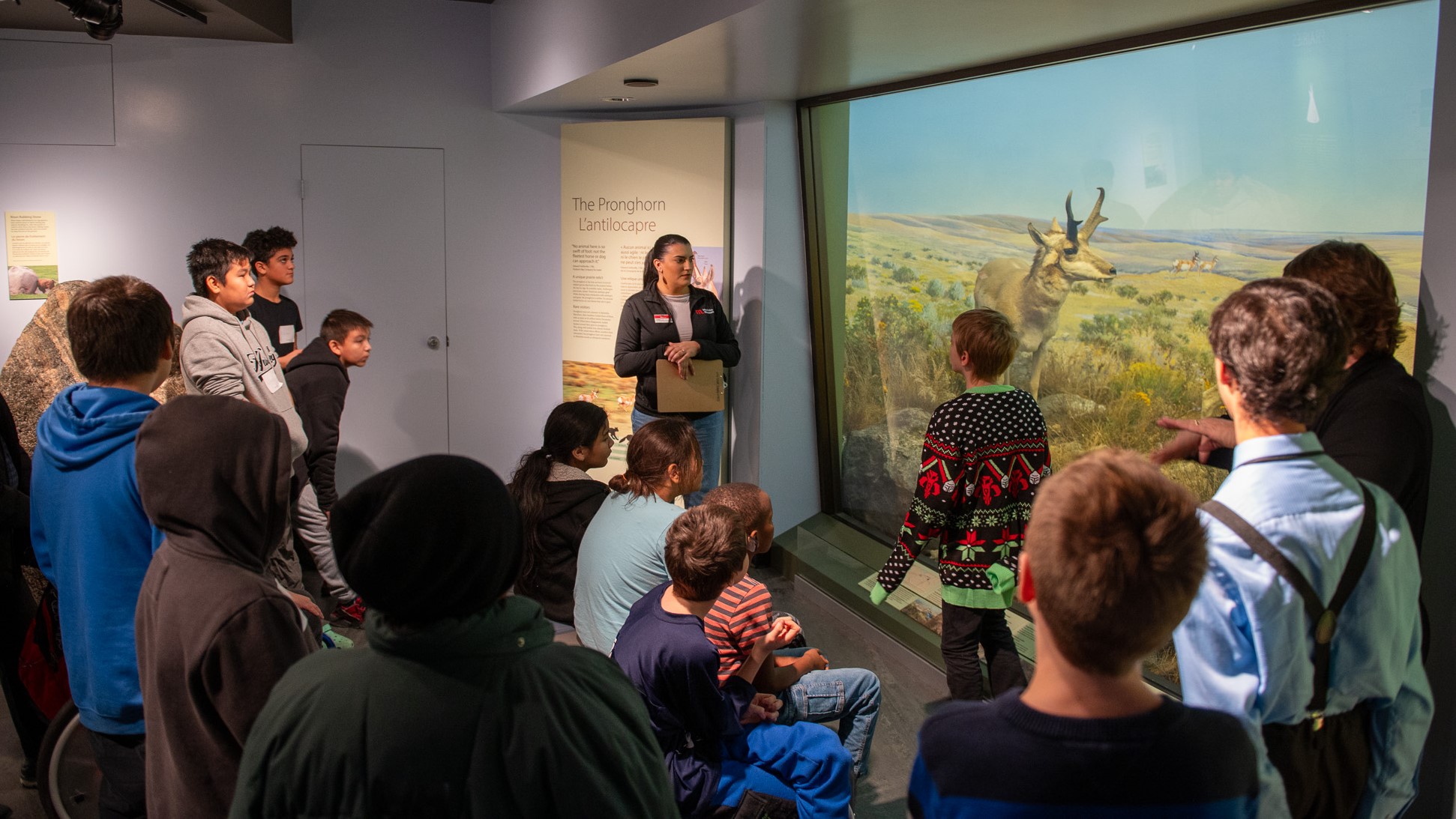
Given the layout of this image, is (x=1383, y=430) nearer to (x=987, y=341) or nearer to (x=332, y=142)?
(x=987, y=341)

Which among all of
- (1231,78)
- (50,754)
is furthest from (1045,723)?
(1231,78)

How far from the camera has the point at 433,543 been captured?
1.17 metres

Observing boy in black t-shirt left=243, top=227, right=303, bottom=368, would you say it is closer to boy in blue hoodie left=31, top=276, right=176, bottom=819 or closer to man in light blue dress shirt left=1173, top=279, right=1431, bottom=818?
boy in blue hoodie left=31, top=276, right=176, bottom=819

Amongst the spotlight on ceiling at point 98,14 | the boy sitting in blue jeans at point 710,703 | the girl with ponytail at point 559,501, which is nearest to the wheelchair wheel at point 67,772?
the girl with ponytail at point 559,501

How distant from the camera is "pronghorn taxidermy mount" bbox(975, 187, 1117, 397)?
3.77m

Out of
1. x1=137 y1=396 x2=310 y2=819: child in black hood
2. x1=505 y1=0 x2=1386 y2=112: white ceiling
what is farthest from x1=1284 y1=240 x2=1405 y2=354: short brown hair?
x1=137 y1=396 x2=310 y2=819: child in black hood

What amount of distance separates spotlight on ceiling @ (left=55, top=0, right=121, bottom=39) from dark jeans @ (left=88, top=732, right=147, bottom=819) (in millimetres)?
3503

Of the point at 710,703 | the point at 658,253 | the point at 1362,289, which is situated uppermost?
the point at 658,253

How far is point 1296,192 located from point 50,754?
149 inches

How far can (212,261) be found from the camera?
12.2 ft

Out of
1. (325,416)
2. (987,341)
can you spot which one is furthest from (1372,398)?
(325,416)

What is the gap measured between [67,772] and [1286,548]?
2.85 m

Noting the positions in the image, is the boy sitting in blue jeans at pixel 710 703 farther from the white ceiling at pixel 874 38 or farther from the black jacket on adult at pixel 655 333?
the black jacket on adult at pixel 655 333

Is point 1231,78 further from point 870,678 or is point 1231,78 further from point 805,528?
point 805,528
